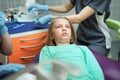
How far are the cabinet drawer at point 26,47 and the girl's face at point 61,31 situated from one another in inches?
5.9

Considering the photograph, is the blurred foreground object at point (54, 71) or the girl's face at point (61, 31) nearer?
the blurred foreground object at point (54, 71)

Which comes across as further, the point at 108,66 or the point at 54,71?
the point at 108,66

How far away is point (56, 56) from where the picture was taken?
1696 millimetres

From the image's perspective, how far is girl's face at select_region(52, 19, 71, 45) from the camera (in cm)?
175

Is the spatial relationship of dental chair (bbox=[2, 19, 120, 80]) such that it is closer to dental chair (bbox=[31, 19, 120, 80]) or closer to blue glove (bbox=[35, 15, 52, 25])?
dental chair (bbox=[31, 19, 120, 80])

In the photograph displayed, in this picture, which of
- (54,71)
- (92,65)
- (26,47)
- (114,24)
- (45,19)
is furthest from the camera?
(114,24)

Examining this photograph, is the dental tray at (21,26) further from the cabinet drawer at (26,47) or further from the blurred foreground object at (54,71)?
the blurred foreground object at (54,71)

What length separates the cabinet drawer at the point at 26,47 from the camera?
1.75m

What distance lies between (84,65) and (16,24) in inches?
29.0

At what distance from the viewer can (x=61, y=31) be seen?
5.77ft

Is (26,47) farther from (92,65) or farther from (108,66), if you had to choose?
(108,66)

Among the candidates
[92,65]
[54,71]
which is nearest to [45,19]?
[92,65]

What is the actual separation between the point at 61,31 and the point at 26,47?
30 centimetres

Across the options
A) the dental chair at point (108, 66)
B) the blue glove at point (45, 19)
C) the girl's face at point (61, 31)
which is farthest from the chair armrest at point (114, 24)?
the blue glove at point (45, 19)
